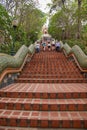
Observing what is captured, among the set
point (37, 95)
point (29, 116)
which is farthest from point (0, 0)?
point (29, 116)

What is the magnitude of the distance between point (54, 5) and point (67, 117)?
26607 mm

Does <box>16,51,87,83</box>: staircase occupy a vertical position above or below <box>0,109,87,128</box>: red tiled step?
below

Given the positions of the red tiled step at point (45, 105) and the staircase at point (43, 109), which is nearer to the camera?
the staircase at point (43, 109)

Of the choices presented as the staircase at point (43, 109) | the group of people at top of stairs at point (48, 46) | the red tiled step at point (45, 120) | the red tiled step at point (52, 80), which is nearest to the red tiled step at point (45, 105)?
the staircase at point (43, 109)

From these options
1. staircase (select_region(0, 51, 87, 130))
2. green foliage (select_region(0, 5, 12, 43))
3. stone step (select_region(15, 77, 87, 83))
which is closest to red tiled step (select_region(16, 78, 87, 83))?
stone step (select_region(15, 77, 87, 83))

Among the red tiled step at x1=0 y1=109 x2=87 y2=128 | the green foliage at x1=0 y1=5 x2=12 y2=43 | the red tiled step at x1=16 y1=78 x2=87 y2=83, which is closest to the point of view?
the red tiled step at x1=0 y1=109 x2=87 y2=128

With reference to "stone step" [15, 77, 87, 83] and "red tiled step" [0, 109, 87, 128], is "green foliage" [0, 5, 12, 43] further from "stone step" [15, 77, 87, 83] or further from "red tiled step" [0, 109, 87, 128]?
"red tiled step" [0, 109, 87, 128]

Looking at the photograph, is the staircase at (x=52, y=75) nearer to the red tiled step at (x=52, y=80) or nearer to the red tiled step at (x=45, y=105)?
the red tiled step at (x=52, y=80)

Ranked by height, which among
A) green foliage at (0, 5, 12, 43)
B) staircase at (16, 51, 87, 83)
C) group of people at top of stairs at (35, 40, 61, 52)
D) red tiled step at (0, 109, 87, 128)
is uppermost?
green foliage at (0, 5, 12, 43)

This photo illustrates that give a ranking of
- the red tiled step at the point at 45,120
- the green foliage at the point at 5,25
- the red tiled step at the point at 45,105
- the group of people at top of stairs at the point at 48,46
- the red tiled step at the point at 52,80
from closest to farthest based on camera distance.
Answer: the red tiled step at the point at 45,120 < the red tiled step at the point at 45,105 < the red tiled step at the point at 52,80 < the green foliage at the point at 5,25 < the group of people at top of stairs at the point at 48,46

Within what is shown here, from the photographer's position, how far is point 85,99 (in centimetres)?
584

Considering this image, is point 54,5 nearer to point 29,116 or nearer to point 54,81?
point 54,81

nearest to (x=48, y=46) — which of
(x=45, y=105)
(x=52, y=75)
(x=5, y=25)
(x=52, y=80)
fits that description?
(x=5, y=25)

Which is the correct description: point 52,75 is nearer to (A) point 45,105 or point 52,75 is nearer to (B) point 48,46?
(A) point 45,105
